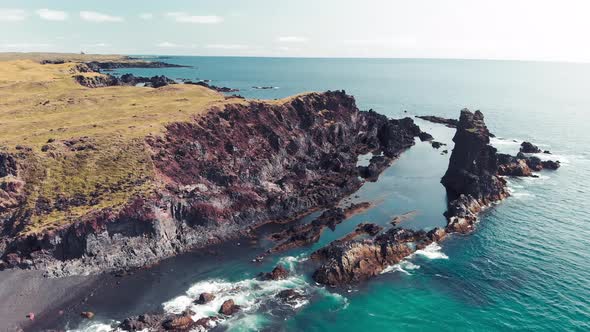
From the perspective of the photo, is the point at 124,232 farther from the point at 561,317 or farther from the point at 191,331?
A: the point at 561,317

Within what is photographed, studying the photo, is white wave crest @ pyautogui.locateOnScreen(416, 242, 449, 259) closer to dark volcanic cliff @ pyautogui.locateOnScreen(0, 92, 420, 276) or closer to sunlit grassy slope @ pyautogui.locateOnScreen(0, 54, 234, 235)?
dark volcanic cliff @ pyautogui.locateOnScreen(0, 92, 420, 276)

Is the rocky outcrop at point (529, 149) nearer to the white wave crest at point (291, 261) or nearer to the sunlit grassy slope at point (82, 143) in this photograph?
the white wave crest at point (291, 261)

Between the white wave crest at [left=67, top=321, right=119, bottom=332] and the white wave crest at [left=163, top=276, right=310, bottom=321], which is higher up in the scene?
the white wave crest at [left=163, top=276, right=310, bottom=321]

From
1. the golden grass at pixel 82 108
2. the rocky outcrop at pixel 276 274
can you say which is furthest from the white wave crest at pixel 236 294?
the golden grass at pixel 82 108

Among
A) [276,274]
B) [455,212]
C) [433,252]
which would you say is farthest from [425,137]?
[276,274]

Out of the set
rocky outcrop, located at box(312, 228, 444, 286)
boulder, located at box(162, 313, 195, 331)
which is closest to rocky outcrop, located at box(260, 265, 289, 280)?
rocky outcrop, located at box(312, 228, 444, 286)

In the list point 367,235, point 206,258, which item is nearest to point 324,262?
point 367,235

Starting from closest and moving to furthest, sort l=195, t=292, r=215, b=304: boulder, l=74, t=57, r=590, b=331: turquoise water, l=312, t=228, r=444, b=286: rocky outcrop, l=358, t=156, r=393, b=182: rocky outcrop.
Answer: l=74, t=57, r=590, b=331: turquoise water
l=195, t=292, r=215, b=304: boulder
l=312, t=228, r=444, b=286: rocky outcrop
l=358, t=156, r=393, b=182: rocky outcrop
